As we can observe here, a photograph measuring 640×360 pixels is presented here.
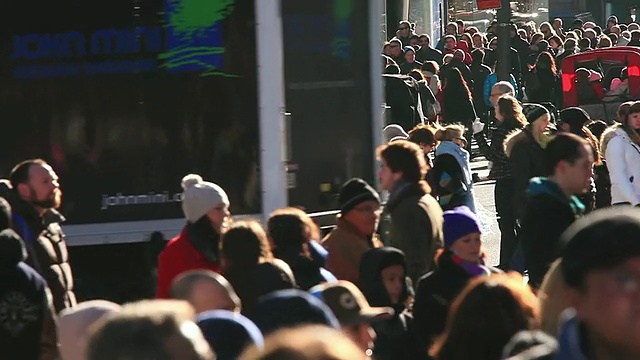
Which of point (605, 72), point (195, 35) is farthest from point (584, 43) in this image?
point (195, 35)

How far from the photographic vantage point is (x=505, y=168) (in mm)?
12727

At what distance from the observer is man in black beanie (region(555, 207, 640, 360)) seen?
10.6 feet

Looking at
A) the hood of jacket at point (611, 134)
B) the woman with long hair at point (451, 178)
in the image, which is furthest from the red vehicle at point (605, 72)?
the woman with long hair at point (451, 178)

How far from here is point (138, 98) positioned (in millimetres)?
9844

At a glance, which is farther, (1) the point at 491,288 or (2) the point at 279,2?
(2) the point at 279,2

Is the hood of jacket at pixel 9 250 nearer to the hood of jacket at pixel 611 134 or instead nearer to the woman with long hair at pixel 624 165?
the woman with long hair at pixel 624 165

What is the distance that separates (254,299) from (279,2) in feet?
12.2

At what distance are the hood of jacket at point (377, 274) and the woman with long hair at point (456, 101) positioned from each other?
47.7 feet

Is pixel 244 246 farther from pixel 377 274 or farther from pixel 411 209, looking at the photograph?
pixel 411 209

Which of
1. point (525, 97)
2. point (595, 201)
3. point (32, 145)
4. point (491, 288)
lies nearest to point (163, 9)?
point (32, 145)

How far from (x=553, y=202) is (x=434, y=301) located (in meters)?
1.53

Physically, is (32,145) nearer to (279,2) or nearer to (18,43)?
(18,43)

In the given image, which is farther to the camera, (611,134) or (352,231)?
(611,134)

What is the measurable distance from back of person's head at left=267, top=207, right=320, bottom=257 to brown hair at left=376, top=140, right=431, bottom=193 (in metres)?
1.54
